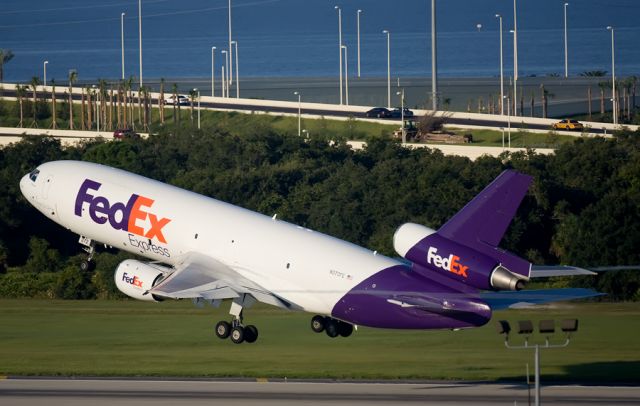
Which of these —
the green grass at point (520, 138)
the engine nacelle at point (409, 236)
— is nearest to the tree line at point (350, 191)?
the green grass at point (520, 138)

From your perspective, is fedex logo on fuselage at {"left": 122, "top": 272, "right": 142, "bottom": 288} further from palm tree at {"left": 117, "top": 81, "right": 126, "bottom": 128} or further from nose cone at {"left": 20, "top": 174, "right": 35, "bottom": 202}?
palm tree at {"left": 117, "top": 81, "right": 126, "bottom": 128}

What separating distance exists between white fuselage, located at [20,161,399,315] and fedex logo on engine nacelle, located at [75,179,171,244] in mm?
42

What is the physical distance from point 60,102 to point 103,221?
10263cm

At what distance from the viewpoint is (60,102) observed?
158625 millimetres

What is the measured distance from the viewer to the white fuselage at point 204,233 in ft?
174

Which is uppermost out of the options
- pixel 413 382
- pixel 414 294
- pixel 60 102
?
pixel 60 102

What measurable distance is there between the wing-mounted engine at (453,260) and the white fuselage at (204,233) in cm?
223

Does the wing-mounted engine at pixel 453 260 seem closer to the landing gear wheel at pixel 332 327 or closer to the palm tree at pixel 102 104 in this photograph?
the landing gear wheel at pixel 332 327

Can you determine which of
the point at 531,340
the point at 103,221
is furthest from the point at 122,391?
the point at 531,340

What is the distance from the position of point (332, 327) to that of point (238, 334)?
4048 millimetres

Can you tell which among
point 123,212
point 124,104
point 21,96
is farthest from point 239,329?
point 21,96

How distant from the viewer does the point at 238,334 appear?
55969 millimetres

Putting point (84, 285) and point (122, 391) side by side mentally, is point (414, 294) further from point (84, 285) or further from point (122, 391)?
point (84, 285)

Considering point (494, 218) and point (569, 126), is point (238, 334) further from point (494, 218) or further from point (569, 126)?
point (569, 126)
